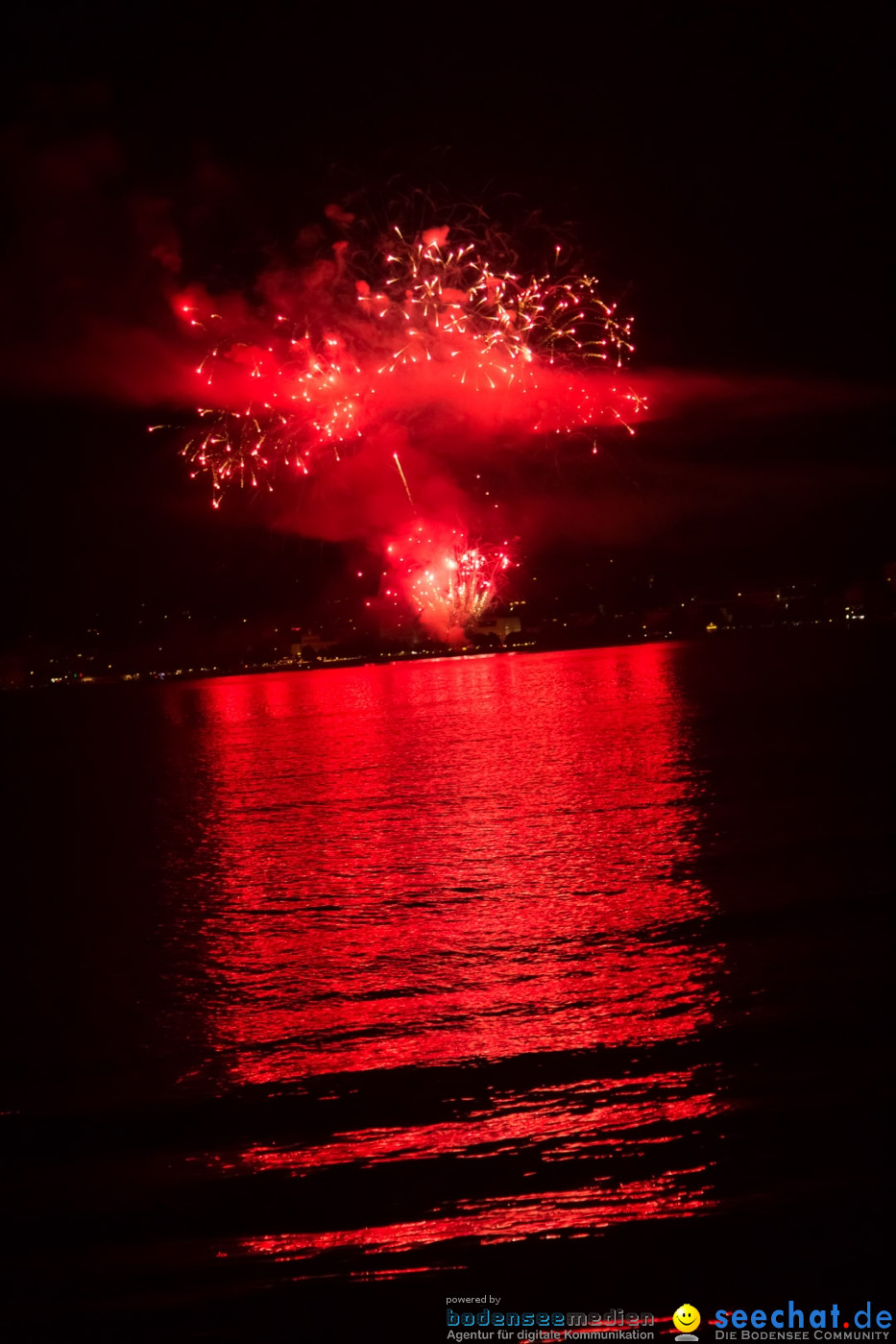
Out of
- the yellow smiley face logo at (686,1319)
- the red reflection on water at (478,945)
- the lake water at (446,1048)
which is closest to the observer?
the yellow smiley face logo at (686,1319)

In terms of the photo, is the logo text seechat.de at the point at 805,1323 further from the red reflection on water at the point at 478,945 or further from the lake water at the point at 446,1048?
the red reflection on water at the point at 478,945

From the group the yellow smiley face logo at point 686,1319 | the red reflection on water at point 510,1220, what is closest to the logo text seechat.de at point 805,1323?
the yellow smiley face logo at point 686,1319

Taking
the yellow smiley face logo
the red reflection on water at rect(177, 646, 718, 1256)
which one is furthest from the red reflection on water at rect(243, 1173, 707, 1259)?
the yellow smiley face logo

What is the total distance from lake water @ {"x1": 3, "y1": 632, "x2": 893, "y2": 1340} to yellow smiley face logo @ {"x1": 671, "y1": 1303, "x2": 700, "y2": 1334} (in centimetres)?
11

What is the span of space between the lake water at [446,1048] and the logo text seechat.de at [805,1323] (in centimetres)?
10

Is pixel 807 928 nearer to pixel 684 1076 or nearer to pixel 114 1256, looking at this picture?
pixel 684 1076

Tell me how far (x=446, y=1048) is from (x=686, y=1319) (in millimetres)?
1983

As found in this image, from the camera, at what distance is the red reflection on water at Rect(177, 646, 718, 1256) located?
3912 mm

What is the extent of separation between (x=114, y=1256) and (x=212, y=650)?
343 feet

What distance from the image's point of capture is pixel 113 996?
239 inches

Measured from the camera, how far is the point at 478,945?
6.42 metres

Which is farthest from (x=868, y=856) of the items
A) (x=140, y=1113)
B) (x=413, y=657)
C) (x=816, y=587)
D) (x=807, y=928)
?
(x=816, y=587)

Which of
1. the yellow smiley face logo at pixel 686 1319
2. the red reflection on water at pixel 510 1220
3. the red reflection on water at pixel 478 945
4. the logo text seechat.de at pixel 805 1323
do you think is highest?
the red reflection on water at pixel 478 945

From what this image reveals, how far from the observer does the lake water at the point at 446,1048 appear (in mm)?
3246
